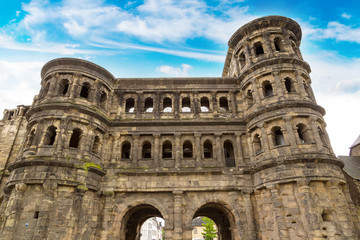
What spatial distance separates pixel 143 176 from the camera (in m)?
15.6

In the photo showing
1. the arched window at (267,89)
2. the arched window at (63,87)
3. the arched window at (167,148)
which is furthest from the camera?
the arched window at (167,148)

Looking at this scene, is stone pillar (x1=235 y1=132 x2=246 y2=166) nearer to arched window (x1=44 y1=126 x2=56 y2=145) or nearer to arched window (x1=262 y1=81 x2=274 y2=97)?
arched window (x1=262 y1=81 x2=274 y2=97)

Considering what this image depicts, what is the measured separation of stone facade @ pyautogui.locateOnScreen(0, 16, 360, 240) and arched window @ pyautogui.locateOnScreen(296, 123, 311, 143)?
0.24 ft

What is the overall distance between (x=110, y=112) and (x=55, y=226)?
340 inches

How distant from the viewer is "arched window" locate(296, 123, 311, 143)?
14.5 metres

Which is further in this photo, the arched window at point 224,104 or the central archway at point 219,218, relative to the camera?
the arched window at point 224,104

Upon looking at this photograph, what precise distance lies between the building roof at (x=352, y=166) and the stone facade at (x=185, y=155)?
7.80 m

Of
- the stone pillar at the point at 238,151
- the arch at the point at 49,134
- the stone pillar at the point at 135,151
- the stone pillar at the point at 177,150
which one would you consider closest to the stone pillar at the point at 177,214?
the stone pillar at the point at 177,150

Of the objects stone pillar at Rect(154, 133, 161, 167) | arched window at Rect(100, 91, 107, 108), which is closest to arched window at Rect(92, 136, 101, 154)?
arched window at Rect(100, 91, 107, 108)

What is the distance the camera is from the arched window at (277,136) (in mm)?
15243

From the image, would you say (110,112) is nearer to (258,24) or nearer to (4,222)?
A: (4,222)

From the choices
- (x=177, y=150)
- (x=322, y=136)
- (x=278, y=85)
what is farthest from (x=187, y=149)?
(x=322, y=136)

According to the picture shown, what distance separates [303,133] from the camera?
49.1 feet

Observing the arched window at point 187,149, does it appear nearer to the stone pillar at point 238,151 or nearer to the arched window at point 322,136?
the stone pillar at point 238,151
